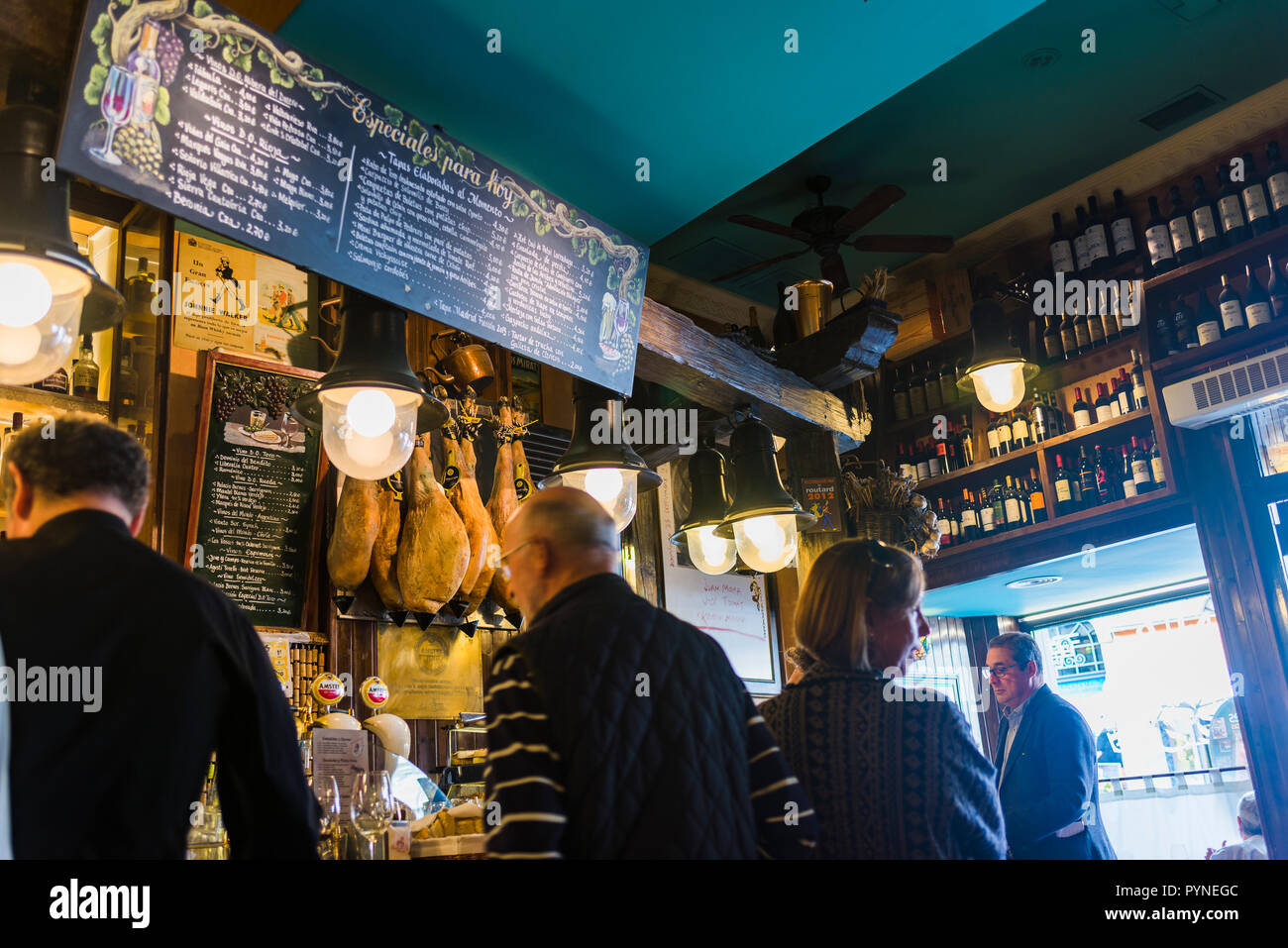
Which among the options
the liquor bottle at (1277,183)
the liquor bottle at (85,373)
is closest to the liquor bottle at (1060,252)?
the liquor bottle at (1277,183)

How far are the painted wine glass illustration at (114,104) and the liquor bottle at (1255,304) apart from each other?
489 centimetres

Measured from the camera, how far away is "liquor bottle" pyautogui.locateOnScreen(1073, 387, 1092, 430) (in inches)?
222

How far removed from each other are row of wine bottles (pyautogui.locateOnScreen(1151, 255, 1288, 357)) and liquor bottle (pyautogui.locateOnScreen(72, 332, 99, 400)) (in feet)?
16.7

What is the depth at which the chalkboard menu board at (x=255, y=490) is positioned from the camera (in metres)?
3.74

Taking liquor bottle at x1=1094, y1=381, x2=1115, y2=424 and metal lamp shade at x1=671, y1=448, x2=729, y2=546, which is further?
liquor bottle at x1=1094, y1=381, x2=1115, y2=424

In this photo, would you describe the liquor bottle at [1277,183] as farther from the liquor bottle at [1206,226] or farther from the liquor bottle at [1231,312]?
the liquor bottle at [1231,312]

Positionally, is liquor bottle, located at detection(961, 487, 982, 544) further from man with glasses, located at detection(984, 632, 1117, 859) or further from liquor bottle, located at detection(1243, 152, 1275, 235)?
man with glasses, located at detection(984, 632, 1117, 859)

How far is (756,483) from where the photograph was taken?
3.40m

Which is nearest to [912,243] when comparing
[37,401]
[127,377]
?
[127,377]

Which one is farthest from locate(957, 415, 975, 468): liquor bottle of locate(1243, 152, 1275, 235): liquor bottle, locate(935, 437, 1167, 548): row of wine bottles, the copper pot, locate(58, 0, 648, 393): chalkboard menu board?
locate(58, 0, 648, 393): chalkboard menu board

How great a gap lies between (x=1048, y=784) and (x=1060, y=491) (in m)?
2.71

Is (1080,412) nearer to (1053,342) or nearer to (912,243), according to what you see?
(1053,342)
